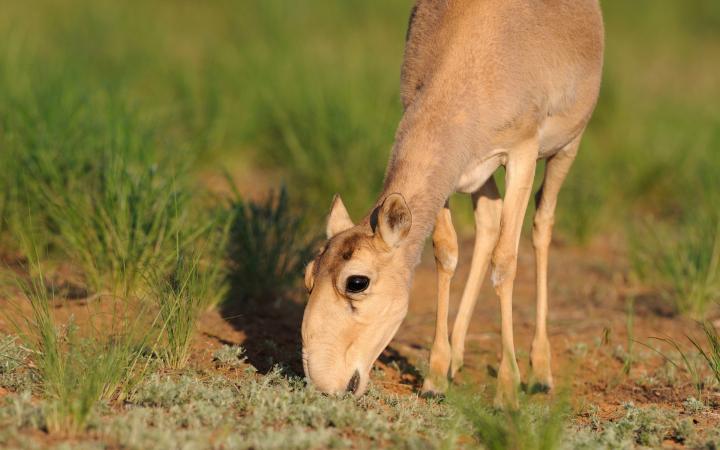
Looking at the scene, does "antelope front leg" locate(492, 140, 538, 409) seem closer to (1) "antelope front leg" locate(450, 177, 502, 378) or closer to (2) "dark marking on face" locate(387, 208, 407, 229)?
(1) "antelope front leg" locate(450, 177, 502, 378)

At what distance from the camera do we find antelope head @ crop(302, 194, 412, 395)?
4.92m

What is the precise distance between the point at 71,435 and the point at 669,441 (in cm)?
276

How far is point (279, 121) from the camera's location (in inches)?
409

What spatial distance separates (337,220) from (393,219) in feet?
1.50

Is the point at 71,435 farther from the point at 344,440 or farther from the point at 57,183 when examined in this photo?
the point at 57,183

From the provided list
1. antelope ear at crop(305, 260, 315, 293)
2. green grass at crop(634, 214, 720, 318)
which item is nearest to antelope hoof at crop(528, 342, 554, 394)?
green grass at crop(634, 214, 720, 318)

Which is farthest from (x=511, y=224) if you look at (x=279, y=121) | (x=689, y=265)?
(x=279, y=121)

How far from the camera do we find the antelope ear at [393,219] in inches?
193

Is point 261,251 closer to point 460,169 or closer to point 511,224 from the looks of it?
point 511,224

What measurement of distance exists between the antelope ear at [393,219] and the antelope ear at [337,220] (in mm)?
322

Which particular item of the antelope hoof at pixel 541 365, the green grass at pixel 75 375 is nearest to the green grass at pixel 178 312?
the green grass at pixel 75 375

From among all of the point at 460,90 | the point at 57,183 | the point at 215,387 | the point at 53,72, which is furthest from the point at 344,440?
the point at 53,72

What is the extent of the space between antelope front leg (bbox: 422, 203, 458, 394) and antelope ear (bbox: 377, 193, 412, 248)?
1.09m

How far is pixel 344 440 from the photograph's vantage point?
4414 mm
